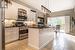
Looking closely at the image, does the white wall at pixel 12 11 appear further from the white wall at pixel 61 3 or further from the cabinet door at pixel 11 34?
the white wall at pixel 61 3

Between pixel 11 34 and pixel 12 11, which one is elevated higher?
pixel 12 11

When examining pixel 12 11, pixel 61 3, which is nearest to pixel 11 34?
pixel 12 11

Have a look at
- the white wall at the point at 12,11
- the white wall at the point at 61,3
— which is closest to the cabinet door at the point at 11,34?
the white wall at the point at 12,11

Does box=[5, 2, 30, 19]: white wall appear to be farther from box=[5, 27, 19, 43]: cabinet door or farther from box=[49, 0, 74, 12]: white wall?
box=[49, 0, 74, 12]: white wall

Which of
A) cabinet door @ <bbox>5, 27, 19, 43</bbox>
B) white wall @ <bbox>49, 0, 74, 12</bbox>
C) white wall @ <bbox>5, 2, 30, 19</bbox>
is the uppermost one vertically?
white wall @ <bbox>49, 0, 74, 12</bbox>

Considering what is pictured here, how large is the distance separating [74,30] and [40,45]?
729cm

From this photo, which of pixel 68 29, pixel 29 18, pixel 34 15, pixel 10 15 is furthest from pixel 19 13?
pixel 68 29

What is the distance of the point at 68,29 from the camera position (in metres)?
10.2

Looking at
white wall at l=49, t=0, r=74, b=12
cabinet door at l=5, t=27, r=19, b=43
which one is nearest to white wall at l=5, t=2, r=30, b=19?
cabinet door at l=5, t=27, r=19, b=43

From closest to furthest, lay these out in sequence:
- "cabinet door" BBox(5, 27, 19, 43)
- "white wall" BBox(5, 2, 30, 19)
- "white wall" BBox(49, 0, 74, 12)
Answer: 1. "cabinet door" BBox(5, 27, 19, 43)
2. "white wall" BBox(5, 2, 30, 19)
3. "white wall" BBox(49, 0, 74, 12)

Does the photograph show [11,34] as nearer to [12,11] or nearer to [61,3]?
[12,11]

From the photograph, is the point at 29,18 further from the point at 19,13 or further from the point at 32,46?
the point at 32,46

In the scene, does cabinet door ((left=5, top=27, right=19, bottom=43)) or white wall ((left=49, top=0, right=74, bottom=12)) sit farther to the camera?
white wall ((left=49, top=0, right=74, bottom=12))

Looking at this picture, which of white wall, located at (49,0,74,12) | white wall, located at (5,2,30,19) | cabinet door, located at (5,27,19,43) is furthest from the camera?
white wall, located at (49,0,74,12)
